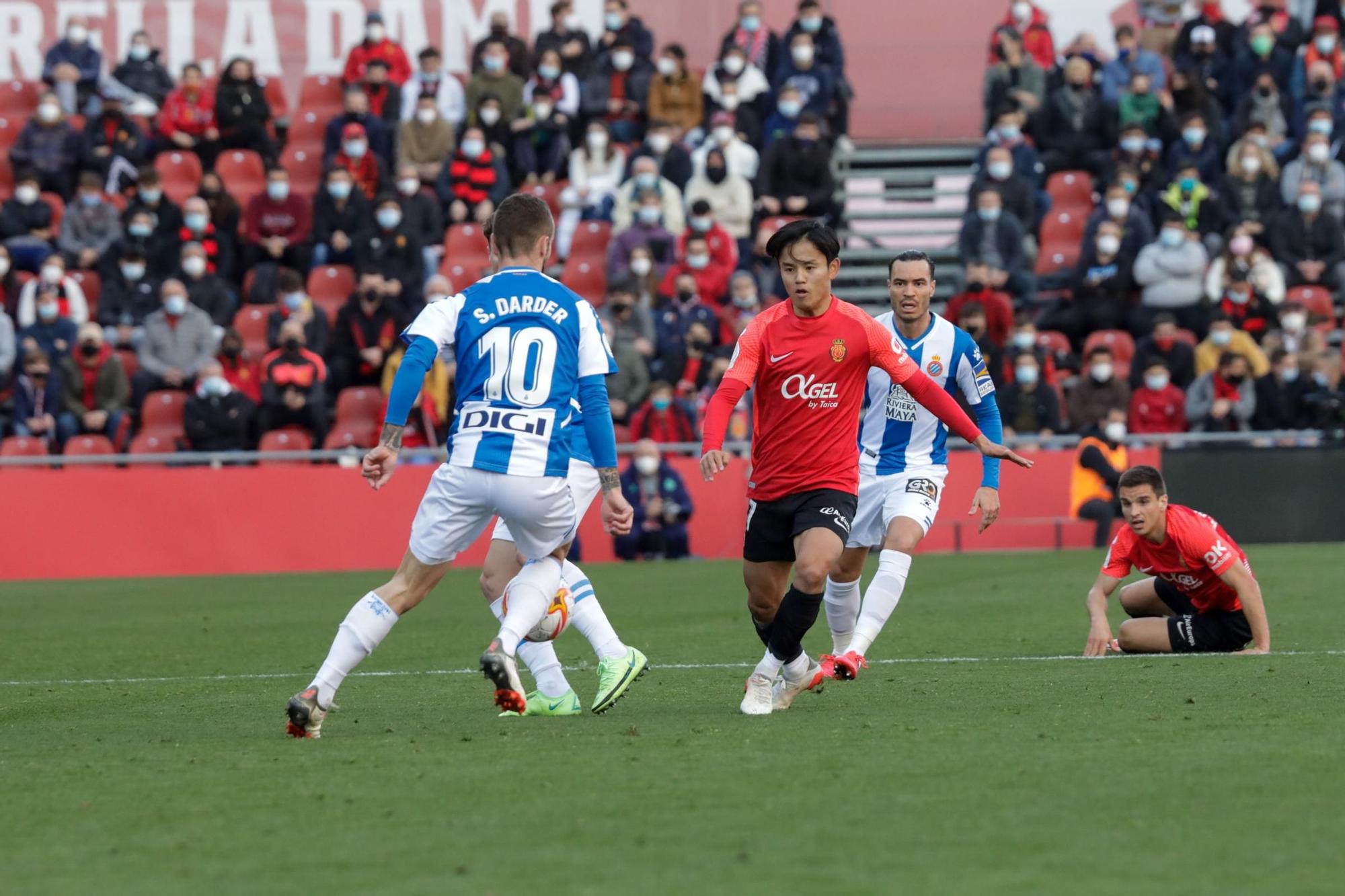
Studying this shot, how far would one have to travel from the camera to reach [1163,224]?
22.1 m

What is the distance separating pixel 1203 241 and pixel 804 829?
18.2 meters

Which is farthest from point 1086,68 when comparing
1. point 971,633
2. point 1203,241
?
point 971,633

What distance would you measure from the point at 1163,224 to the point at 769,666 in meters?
15.2

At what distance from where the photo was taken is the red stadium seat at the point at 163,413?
20.5m

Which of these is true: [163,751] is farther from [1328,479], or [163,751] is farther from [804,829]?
[1328,479]

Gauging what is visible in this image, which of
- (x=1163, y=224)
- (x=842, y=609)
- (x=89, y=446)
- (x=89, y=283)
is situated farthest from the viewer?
(x=89, y=283)

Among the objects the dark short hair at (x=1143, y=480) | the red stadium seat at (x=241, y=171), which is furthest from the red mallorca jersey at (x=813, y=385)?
the red stadium seat at (x=241, y=171)

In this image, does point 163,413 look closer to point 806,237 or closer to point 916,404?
point 916,404

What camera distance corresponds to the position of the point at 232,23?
2655 centimetres

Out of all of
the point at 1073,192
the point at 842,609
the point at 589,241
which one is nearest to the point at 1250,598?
the point at 842,609

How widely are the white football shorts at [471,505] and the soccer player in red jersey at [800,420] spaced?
2.95 ft

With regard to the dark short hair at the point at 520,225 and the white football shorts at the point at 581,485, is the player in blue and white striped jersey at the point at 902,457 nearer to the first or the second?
the white football shorts at the point at 581,485

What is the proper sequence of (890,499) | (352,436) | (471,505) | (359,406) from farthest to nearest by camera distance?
(359,406)
(352,436)
(890,499)
(471,505)

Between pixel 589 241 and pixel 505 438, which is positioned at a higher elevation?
pixel 589 241
